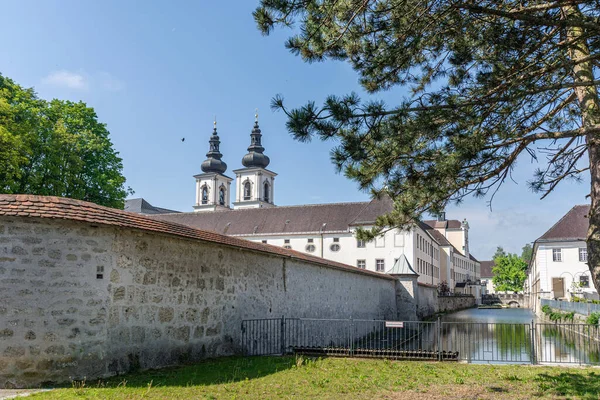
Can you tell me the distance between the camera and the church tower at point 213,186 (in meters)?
80.1

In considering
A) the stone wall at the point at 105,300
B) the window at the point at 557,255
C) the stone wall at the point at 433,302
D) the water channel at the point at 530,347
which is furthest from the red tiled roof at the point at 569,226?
the stone wall at the point at 105,300

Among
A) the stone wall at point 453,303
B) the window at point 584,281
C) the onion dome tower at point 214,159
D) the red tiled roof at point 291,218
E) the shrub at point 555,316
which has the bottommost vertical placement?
the stone wall at point 453,303

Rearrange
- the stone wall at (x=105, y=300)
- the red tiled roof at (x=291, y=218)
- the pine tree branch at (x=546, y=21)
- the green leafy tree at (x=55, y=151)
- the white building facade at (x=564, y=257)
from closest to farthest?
the pine tree branch at (x=546, y=21) → the stone wall at (x=105, y=300) → the green leafy tree at (x=55, y=151) → the white building facade at (x=564, y=257) → the red tiled roof at (x=291, y=218)

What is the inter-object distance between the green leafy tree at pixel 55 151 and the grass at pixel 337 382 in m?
17.7

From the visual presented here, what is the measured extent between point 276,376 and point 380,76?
19.2ft

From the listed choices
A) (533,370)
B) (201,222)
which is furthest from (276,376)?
(201,222)

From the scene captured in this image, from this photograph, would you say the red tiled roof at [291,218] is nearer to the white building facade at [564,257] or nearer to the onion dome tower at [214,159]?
the white building facade at [564,257]

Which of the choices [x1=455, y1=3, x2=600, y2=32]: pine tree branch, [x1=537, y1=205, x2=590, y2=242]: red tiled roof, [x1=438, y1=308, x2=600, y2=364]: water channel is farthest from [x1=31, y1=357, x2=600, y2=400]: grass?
[x1=537, y1=205, x2=590, y2=242]: red tiled roof

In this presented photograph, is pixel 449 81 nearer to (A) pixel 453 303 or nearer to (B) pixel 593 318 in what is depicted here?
(B) pixel 593 318

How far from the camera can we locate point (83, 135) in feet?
98.9

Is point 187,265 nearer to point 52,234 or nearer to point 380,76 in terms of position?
point 52,234

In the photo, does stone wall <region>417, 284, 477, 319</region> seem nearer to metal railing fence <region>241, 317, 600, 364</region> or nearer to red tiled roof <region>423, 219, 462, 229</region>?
metal railing fence <region>241, 317, 600, 364</region>

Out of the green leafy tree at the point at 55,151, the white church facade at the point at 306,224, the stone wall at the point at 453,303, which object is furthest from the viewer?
the white church facade at the point at 306,224

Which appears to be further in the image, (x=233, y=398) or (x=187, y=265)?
(x=187, y=265)
